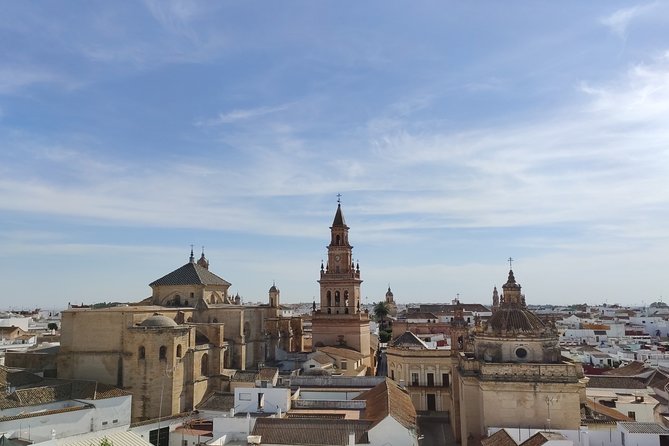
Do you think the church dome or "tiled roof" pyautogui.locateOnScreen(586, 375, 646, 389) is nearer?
the church dome

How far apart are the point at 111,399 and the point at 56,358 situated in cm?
637

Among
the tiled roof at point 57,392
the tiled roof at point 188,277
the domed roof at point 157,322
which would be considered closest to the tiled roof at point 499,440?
the domed roof at point 157,322

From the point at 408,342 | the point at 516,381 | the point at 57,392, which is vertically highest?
the point at 408,342

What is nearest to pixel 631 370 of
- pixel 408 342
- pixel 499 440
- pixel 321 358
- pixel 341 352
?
pixel 408 342

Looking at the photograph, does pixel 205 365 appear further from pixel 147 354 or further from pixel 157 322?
pixel 157 322

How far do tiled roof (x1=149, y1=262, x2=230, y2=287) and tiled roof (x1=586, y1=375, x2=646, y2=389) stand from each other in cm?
2346

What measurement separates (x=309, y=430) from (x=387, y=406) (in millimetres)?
3124

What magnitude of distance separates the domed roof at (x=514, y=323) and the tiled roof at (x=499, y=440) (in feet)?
14.8

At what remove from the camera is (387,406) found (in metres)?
20.8

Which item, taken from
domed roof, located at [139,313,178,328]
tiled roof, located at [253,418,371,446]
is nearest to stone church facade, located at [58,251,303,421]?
domed roof, located at [139,313,178,328]

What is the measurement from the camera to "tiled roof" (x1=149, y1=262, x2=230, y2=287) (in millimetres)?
34688

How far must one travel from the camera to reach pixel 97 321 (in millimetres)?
28312

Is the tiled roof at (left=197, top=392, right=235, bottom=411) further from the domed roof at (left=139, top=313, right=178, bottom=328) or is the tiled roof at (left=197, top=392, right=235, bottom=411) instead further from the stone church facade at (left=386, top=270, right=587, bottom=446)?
the stone church facade at (left=386, top=270, right=587, bottom=446)

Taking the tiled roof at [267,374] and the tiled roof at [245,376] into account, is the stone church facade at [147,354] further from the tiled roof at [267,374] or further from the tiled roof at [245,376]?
the tiled roof at [267,374]
